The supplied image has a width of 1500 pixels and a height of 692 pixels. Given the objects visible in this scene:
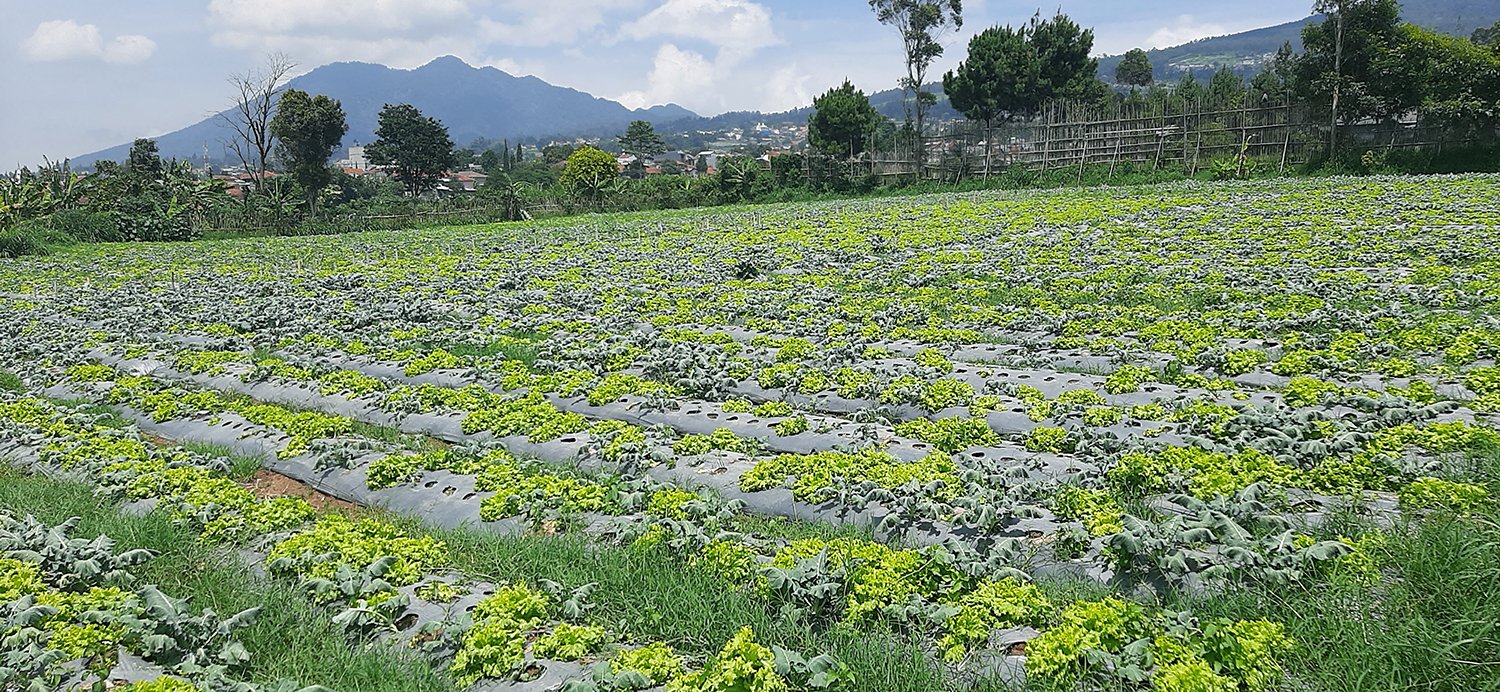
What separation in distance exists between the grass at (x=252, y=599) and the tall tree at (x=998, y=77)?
173 ft

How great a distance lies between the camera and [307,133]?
55125 millimetres

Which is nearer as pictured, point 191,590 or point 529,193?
point 191,590

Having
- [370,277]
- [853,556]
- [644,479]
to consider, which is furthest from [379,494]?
[370,277]

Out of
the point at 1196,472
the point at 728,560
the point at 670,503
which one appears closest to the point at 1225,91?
the point at 1196,472

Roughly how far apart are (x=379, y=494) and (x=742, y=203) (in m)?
40.8

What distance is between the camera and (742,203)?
45.8 metres

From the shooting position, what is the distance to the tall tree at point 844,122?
164ft

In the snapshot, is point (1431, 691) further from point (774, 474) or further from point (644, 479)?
point (644, 479)

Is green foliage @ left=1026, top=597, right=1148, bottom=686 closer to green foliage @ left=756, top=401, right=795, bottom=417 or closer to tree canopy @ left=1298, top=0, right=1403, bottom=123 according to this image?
green foliage @ left=756, top=401, right=795, bottom=417

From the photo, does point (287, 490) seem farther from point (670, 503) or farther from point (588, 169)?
point (588, 169)

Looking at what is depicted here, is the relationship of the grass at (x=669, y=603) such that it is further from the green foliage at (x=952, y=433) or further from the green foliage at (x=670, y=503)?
the green foliage at (x=952, y=433)

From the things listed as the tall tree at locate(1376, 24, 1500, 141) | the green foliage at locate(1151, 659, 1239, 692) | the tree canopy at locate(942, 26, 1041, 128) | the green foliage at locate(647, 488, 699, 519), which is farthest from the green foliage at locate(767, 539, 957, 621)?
the tree canopy at locate(942, 26, 1041, 128)

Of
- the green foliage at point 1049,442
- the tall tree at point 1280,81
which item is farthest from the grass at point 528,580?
the tall tree at point 1280,81

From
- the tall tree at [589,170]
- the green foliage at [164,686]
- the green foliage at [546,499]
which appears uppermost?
the tall tree at [589,170]
